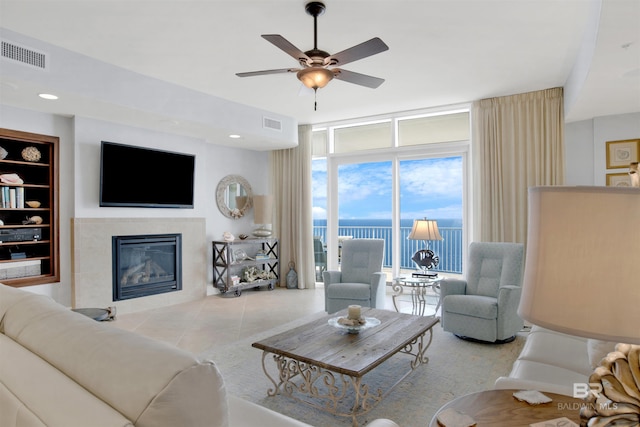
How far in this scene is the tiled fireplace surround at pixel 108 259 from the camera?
15.0ft

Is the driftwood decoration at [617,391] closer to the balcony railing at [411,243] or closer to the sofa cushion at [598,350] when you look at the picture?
the sofa cushion at [598,350]

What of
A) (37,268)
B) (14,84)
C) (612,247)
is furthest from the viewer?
(37,268)

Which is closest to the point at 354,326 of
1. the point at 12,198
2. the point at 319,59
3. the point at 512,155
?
the point at 319,59

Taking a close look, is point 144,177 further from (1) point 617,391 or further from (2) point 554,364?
(1) point 617,391

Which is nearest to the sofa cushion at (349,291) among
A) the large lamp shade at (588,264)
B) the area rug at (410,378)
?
the area rug at (410,378)

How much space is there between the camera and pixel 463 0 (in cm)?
281

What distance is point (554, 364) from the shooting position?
2.13 meters

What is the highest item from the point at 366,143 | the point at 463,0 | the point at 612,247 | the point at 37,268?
the point at 463,0

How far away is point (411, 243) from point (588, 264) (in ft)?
17.9

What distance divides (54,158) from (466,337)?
504cm

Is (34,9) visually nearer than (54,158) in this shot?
Yes

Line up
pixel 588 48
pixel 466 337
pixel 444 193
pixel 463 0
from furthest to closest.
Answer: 1. pixel 444 193
2. pixel 466 337
3. pixel 588 48
4. pixel 463 0

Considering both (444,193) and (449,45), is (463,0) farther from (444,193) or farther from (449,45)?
(444,193)

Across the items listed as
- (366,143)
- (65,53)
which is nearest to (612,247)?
(65,53)
